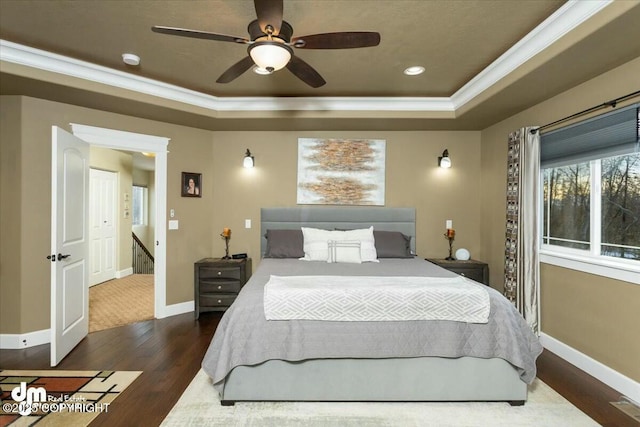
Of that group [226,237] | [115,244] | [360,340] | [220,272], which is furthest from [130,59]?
[115,244]

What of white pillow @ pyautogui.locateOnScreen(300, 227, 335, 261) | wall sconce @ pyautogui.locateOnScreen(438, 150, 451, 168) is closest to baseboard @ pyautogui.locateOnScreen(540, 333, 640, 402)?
wall sconce @ pyautogui.locateOnScreen(438, 150, 451, 168)

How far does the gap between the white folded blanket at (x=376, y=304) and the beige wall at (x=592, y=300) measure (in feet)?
3.85

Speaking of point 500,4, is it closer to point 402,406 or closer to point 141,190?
point 402,406

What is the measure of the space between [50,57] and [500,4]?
3.59m

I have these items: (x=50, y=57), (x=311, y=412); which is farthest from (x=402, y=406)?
(x=50, y=57)

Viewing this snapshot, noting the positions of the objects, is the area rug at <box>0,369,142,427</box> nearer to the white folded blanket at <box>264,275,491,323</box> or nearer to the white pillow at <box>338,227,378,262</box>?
the white folded blanket at <box>264,275,491,323</box>

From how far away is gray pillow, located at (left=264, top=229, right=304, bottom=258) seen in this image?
404 cm

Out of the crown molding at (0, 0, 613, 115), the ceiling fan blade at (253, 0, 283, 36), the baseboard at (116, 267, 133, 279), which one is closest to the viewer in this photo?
the ceiling fan blade at (253, 0, 283, 36)

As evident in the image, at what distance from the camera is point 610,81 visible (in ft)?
8.61

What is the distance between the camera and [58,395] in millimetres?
2422

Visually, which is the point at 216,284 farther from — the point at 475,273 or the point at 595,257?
the point at 595,257

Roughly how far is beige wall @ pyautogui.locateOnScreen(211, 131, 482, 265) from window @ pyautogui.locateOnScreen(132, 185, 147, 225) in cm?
483

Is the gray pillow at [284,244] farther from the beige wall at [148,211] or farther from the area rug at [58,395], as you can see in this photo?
the beige wall at [148,211]

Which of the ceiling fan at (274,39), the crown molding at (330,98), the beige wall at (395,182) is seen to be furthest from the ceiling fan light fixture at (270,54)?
the beige wall at (395,182)
